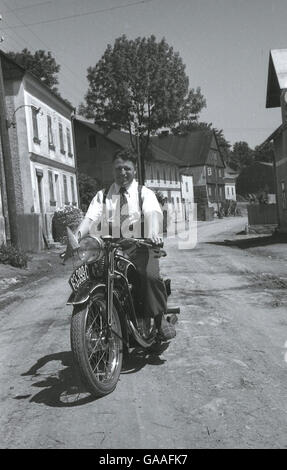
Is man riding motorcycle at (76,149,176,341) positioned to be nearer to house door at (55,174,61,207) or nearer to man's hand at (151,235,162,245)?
man's hand at (151,235,162,245)

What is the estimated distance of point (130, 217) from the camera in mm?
5062

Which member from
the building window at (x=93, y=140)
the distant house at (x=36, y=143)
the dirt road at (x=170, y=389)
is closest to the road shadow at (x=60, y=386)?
the dirt road at (x=170, y=389)

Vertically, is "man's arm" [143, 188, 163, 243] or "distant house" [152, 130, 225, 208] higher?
"distant house" [152, 130, 225, 208]

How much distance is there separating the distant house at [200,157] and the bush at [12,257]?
66135 mm

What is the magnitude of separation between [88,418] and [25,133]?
23.7 meters

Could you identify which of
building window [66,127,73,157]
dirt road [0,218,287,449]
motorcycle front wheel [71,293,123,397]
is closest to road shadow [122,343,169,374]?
dirt road [0,218,287,449]

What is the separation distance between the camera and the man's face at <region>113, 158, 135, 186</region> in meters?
5.08

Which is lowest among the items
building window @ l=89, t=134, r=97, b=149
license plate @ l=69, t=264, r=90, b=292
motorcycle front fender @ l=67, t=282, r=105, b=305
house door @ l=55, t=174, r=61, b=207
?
motorcycle front fender @ l=67, t=282, r=105, b=305

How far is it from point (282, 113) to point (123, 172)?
834 inches

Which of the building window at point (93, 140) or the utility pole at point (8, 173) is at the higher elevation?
the building window at point (93, 140)

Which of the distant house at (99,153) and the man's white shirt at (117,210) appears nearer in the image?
the man's white shirt at (117,210)

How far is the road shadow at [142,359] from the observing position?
5016 mm

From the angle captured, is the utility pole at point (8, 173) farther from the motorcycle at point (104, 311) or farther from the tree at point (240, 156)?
the tree at point (240, 156)

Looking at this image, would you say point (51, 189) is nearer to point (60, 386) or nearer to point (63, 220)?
point (63, 220)
